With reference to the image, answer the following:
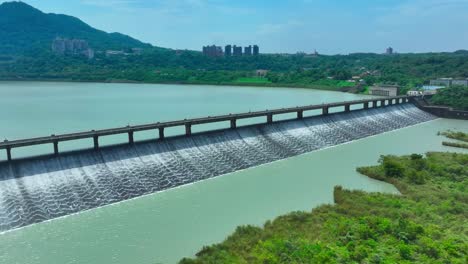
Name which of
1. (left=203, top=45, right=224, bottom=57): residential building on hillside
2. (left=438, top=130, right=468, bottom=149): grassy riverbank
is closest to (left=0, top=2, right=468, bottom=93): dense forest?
(left=203, top=45, right=224, bottom=57): residential building on hillside

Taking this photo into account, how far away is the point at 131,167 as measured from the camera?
22.4 metres

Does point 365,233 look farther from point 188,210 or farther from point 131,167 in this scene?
point 131,167

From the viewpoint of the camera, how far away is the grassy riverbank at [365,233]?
540 inches

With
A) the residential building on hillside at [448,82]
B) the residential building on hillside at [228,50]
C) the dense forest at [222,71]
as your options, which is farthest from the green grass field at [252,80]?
the residential building on hillside at [228,50]

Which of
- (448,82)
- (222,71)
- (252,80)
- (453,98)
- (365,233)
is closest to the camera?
(365,233)

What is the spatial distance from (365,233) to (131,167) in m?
13.2

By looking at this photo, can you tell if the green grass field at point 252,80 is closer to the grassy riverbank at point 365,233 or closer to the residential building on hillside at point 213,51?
the residential building on hillside at point 213,51

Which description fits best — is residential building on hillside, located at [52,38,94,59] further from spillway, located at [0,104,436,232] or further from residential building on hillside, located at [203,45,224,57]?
spillway, located at [0,104,436,232]

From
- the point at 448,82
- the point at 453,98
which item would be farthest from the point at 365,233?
the point at 448,82

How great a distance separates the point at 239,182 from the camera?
78.9 feet

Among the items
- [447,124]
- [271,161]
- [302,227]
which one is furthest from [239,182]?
[447,124]

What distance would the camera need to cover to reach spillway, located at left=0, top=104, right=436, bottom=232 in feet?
59.6

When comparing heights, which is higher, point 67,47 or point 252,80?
point 67,47

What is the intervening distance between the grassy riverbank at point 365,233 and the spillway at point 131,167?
767 cm
